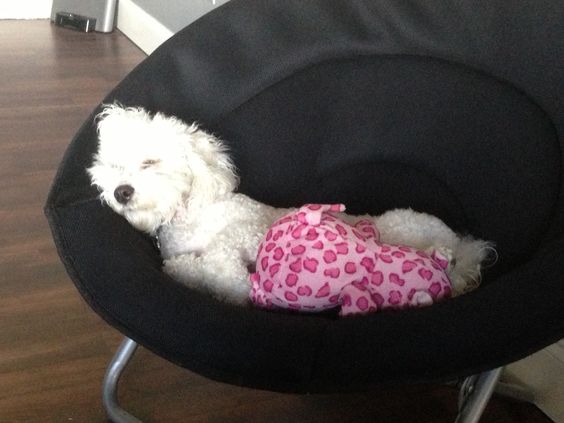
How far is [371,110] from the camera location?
150cm

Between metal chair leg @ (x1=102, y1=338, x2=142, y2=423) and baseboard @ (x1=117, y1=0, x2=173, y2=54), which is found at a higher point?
metal chair leg @ (x1=102, y1=338, x2=142, y2=423)

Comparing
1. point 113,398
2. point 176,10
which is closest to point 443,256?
point 113,398

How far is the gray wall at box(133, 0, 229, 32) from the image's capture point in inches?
114

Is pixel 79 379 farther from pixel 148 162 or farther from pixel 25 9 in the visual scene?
pixel 25 9

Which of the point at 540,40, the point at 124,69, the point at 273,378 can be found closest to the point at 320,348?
the point at 273,378

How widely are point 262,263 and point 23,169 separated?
142 centimetres

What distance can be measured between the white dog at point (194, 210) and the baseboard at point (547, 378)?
403mm

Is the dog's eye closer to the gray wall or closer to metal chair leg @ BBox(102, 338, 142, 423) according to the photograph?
metal chair leg @ BBox(102, 338, 142, 423)

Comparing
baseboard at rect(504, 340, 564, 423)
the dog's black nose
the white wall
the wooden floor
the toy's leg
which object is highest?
the toy's leg

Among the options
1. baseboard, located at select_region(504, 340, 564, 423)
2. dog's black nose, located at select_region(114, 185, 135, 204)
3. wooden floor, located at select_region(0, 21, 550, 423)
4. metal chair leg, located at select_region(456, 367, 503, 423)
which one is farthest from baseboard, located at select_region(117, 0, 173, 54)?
metal chair leg, located at select_region(456, 367, 503, 423)

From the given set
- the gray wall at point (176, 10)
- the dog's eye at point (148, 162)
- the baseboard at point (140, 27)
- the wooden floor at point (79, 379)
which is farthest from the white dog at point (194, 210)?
the baseboard at point (140, 27)

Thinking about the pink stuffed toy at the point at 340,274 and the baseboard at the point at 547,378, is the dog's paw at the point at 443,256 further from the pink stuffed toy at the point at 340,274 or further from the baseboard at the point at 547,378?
the baseboard at the point at 547,378

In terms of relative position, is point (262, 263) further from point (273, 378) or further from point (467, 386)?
point (467, 386)

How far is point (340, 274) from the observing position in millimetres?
1168
